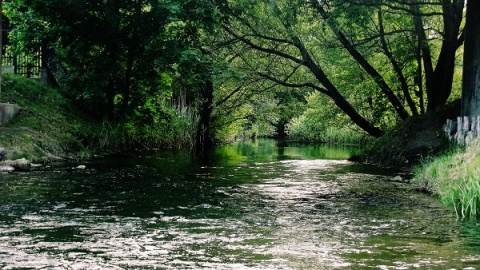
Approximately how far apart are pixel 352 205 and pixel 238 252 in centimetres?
439

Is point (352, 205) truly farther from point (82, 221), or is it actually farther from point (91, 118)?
point (91, 118)

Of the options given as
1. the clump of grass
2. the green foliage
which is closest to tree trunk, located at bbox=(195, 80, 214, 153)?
the green foliage

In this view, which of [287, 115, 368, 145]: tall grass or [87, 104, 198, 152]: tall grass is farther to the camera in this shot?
[287, 115, 368, 145]: tall grass

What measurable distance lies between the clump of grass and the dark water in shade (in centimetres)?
32

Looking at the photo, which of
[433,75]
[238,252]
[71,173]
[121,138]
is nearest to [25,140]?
[71,173]

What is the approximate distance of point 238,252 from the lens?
645 centimetres

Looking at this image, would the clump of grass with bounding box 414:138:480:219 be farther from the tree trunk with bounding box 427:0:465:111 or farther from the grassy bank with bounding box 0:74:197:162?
the grassy bank with bounding box 0:74:197:162

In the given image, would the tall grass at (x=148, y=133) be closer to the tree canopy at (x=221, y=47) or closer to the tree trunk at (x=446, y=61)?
the tree canopy at (x=221, y=47)

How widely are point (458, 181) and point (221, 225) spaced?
4869 millimetres

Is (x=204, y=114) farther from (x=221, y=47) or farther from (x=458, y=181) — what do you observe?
(x=458, y=181)

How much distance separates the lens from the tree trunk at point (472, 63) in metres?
15.5

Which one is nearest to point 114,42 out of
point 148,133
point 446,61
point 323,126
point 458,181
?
point 148,133

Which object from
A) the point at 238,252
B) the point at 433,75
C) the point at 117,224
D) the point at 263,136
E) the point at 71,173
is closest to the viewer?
the point at 238,252

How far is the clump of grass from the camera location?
9.06 meters
